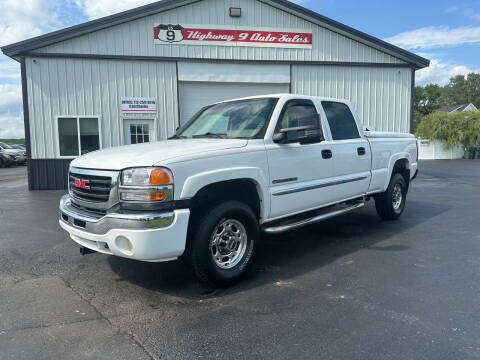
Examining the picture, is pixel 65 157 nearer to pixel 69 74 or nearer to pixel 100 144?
pixel 100 144

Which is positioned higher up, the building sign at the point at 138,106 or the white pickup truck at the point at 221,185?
the building sign at the point at 138,106

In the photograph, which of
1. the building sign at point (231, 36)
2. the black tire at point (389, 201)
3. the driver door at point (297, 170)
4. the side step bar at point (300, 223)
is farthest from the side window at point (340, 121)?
the building sign at point (231, 36)

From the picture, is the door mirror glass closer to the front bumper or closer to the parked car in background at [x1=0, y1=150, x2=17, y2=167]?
the front bumper

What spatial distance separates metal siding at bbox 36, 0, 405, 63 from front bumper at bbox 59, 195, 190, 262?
10221 mm

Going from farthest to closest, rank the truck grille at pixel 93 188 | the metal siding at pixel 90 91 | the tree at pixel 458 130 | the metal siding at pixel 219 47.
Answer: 1. the tree at pixel 458 130
2. the metal siding at pixel 219 47
3. the metal siding at pixel 90 91
4. the truck grille at pixel 93 188

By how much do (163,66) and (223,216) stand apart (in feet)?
33.1

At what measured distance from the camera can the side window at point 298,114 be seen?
4.70 meters

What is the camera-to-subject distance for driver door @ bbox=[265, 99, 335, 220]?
4.33 m

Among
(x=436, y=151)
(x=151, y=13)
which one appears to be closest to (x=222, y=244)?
(x=151, y=13)

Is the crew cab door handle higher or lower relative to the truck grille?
higher

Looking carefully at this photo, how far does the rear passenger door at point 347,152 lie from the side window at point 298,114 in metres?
0.31

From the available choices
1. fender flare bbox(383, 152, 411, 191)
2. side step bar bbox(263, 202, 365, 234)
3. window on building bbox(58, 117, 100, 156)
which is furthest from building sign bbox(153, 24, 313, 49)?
side step bar bbox(263, 202, 365, 234)

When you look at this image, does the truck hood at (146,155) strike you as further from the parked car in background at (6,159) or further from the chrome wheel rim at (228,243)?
the parked car in background at (6,159)

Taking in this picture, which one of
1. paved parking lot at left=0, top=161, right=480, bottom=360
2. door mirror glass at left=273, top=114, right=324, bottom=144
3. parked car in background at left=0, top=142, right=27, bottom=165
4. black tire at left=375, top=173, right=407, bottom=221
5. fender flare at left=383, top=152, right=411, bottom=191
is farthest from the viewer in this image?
parked car in background at left=0, top=142, right=27, bottom=165
